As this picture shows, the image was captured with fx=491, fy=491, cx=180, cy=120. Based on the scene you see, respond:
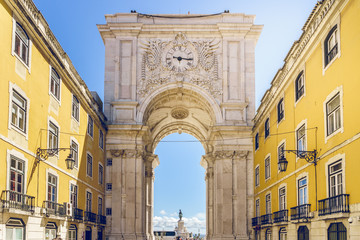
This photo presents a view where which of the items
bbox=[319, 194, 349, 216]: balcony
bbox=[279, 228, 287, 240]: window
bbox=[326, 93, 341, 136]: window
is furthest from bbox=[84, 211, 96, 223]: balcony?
bbox=[326, 93, 341, 136]: window

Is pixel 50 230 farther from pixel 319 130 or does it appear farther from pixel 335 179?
pixel 335 179

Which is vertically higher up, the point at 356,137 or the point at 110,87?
the point at 110,87

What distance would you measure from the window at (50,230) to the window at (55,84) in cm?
640

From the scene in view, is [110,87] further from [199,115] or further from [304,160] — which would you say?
[304,160]

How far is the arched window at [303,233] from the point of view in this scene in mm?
22547

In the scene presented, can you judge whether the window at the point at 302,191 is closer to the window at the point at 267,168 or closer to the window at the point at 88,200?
the window at the point at 267,168

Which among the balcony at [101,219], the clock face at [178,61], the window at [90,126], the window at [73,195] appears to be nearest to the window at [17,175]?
the window at [73,195]

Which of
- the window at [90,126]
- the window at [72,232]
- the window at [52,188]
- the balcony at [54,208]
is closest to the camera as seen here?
the balcony at [54,208]

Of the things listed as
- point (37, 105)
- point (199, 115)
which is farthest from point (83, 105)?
point (199, 115)

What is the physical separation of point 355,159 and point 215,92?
87.1ft

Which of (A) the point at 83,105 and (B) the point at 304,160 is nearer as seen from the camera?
(B) the point at 304,160

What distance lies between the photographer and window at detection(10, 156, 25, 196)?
18703 mm

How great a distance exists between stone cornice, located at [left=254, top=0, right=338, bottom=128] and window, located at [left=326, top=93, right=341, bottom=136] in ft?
11.2

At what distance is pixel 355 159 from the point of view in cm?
1623
